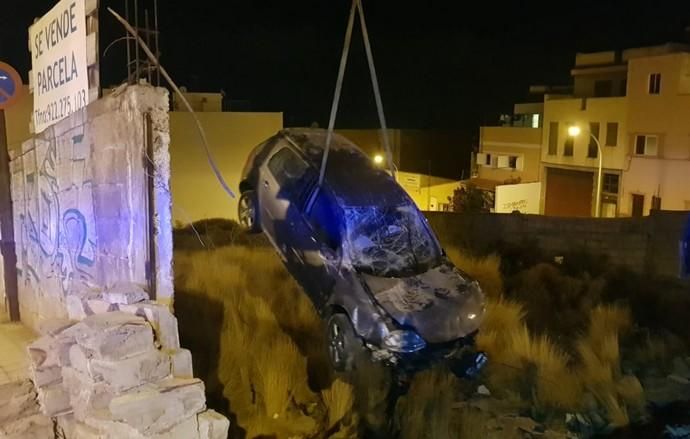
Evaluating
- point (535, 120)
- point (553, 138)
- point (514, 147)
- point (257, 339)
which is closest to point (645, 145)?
point (553, 138)

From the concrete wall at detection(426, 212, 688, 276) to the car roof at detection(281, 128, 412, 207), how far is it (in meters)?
6.06

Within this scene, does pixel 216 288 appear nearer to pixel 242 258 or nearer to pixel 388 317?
pixel 242 258

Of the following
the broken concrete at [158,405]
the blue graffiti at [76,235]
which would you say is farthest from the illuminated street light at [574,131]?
the broken concrete at [158,405]

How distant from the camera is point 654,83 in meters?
24.2

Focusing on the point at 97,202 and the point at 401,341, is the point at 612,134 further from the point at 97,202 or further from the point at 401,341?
the point at 97,202

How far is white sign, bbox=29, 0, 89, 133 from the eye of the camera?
5562 mm

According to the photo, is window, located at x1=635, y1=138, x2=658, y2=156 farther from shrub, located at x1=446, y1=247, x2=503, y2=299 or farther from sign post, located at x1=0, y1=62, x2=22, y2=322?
sign post, located at x1=0, y1=62, x2=22, y2=322

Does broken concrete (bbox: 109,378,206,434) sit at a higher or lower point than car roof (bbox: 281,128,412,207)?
lower

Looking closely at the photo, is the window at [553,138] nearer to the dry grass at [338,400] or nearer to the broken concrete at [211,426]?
the dry grass at [338,400]

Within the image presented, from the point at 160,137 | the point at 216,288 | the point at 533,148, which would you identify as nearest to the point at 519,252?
the point at 216,288

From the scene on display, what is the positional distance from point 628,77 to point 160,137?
24528mm

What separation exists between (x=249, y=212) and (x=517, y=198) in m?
18.3

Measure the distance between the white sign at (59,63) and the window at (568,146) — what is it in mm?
24616

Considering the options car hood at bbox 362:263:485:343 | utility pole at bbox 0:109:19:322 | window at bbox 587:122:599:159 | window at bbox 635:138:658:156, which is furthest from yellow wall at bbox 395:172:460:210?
utility pole at bbox 0:109:19:322
